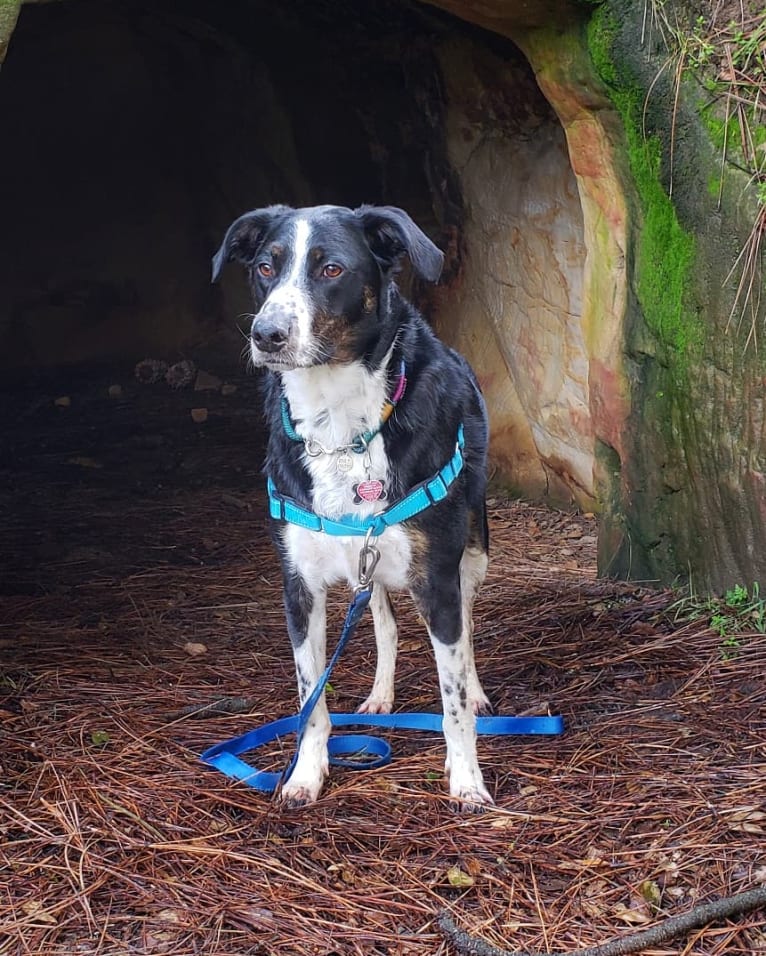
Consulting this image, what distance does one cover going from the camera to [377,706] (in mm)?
3865

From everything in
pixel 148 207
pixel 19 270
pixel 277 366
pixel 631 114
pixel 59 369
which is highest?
pixel 631 114

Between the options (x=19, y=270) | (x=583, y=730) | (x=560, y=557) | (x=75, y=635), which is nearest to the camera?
(x=583, y=730)

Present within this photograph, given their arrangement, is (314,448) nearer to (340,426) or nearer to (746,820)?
(340,426)

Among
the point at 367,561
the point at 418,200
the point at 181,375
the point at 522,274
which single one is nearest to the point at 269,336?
the point at 367,561

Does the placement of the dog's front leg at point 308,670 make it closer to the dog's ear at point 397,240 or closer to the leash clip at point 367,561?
the leash clip at point 367,561

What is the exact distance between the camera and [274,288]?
3.00 m

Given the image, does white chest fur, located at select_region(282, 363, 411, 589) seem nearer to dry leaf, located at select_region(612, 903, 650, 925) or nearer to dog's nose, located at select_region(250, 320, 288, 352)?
dog's nose, located at select_region(250, 320, 288, 352)

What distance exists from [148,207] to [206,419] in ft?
9.18

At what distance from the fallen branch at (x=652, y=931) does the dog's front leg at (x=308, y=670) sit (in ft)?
2.45

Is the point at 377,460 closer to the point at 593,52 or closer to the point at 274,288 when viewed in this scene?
the point at 274,288

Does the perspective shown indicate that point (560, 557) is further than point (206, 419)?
No

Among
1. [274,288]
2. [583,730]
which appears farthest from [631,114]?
[583,730]

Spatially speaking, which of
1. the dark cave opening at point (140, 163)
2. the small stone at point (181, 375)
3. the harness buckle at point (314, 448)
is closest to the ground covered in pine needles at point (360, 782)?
the harness buckle at point (314, 448)

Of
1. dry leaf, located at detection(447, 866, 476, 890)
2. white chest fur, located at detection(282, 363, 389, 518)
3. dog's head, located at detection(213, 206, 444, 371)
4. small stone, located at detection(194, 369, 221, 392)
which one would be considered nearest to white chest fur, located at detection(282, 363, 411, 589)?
white chest fur, located at detection(282, 363, 389, 518)
